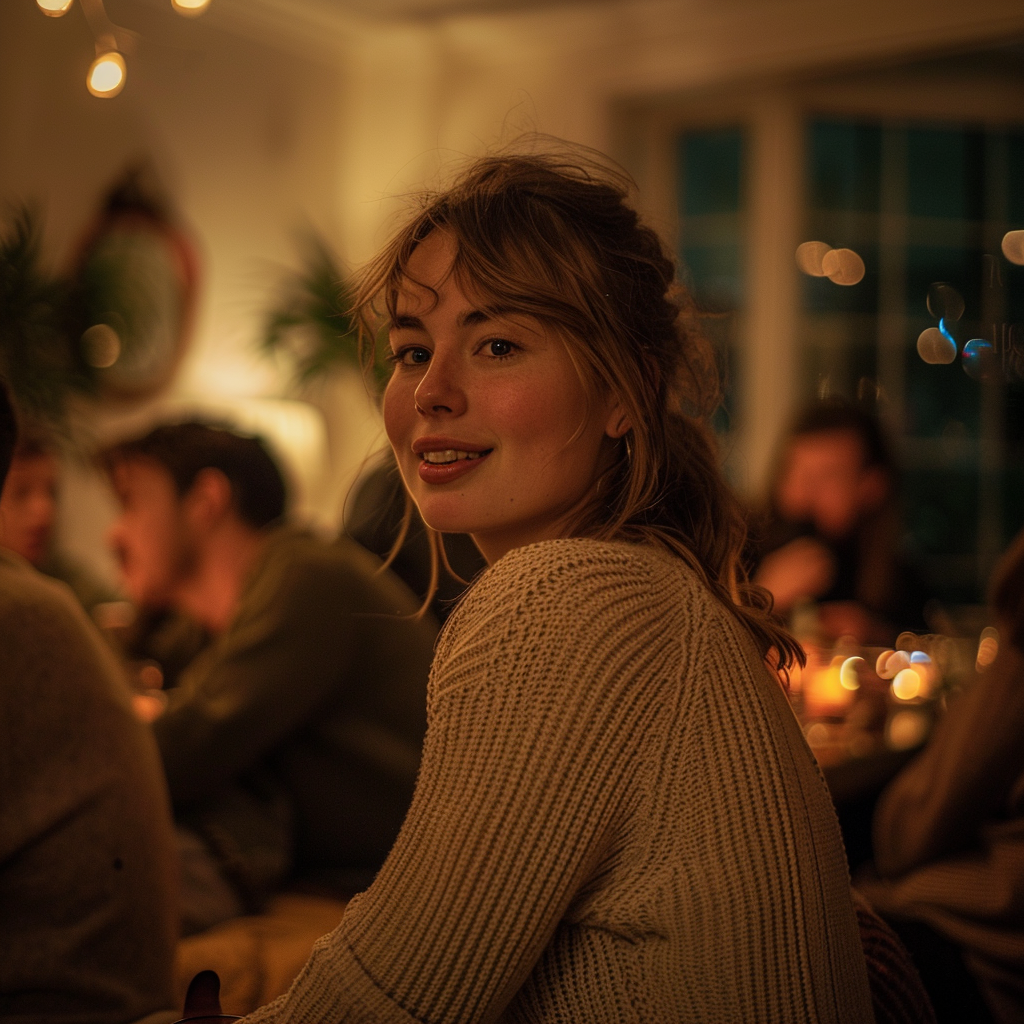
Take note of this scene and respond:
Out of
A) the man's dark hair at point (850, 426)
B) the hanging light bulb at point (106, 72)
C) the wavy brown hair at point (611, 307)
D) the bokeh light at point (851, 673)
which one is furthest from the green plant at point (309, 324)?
the wavy brown hair at point (611, 307)

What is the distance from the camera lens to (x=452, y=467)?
2.84ft

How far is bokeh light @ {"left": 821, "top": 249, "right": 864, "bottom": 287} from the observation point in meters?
4.27

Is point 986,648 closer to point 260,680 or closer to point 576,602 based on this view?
point 260,680

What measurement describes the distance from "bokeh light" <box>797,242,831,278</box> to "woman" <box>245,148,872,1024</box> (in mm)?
3704

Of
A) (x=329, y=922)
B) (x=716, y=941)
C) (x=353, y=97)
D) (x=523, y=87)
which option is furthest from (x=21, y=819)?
(x=353, y=97)

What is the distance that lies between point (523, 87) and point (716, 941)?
425 cm

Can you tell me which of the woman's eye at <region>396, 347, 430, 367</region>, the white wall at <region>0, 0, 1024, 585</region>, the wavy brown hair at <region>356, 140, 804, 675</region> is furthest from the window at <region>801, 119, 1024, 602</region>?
the woman's eye at <region>396, 347, 430, 367</region>

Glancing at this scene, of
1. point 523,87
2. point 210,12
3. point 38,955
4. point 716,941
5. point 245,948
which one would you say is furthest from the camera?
point 523,87

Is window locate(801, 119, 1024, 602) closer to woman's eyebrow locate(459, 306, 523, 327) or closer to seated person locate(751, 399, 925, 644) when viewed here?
seated person locate(751, 399, 925, 644)

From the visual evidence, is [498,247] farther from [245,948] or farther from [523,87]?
[523,87]

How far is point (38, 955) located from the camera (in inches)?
40.0

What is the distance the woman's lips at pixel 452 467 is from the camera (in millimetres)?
861

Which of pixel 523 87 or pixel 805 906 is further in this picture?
pixel 523 87

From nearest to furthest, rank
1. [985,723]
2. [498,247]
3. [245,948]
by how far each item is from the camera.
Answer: [498,247], [245,948], [985,723]
